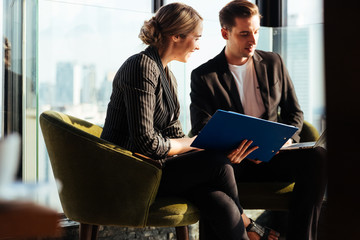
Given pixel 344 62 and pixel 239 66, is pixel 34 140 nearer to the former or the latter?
pixel 239 66

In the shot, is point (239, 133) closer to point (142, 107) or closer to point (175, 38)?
point (142, 107)

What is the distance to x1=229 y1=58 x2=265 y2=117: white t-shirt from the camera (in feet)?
7.14

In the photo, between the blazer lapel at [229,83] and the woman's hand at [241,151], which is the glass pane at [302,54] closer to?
the blazer lapel at [229,83]

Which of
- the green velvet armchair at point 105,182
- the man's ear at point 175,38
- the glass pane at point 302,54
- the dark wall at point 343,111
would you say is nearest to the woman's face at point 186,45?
the man's ear at point 175,38

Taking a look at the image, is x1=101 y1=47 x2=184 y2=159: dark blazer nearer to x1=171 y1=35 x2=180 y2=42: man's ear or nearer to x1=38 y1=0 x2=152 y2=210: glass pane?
x1=171 y1=35 x2=180 y2=42: man's ear

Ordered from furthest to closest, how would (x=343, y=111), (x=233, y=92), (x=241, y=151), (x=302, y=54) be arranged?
(x=302, y=54)
(x=233, y=92)
(x=241, y=151)
(x=343, y=111)

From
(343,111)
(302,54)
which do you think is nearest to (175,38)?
(302,54)

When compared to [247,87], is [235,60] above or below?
above

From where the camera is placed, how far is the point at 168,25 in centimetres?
183

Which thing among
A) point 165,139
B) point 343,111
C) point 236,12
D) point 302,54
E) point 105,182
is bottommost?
point 105,182

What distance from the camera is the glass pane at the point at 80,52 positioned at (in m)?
2.15

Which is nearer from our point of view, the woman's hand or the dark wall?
the dark wall

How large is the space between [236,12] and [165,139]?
0.83 metres

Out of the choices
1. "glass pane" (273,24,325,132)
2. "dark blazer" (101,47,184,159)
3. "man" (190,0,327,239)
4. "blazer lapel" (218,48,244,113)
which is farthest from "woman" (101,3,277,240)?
"glass pane" (273,24,325,132)
